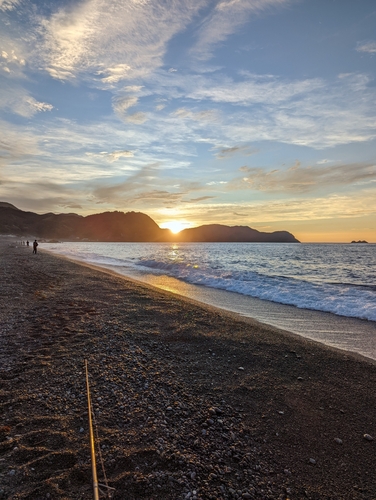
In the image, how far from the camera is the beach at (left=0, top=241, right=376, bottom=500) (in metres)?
3.34

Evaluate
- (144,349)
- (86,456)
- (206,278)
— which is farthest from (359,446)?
(206,278)

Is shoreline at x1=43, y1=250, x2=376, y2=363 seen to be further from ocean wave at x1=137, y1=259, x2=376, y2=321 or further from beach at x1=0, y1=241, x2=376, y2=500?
beach at x1=0, y1=241, x2=376, y2=500

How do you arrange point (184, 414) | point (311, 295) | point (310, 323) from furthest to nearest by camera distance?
point (311, 295) < point (310, 323) < point (184, 414)

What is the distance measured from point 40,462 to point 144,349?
382 centimetres

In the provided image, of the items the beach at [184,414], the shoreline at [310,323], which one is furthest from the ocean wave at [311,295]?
the beach at [184,414]

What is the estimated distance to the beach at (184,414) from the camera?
3342 millimetres

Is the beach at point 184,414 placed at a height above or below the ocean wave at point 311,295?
below

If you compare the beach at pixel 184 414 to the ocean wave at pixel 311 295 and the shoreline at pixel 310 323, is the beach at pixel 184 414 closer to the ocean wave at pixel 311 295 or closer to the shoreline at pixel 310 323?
the shoreline at pixel 310 323

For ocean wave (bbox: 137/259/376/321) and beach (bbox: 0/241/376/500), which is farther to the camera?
ocean wave (bbox: 137/259/376/321)

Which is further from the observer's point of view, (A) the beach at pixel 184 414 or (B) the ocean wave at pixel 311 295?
(B) the ocean wave at pixel 311 295

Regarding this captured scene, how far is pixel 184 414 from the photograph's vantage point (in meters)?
4.54

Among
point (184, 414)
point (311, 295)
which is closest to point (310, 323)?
point (311, 295)

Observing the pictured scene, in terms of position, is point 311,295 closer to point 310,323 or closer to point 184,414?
point 310,323

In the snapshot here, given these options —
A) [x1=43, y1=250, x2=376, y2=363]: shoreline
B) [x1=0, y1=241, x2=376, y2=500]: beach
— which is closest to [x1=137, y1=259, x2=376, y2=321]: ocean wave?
[x1=43, y1=250, x2=376, y2=363]: shoreline
